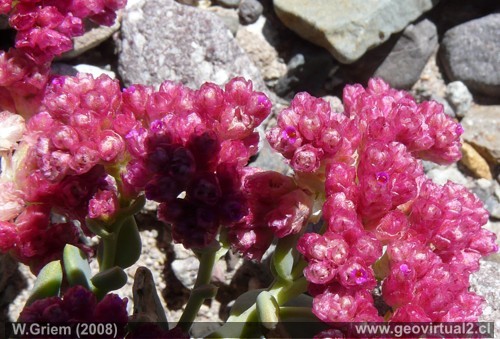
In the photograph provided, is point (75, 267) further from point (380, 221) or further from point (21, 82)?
point (380, 221)

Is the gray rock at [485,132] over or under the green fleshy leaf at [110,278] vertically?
under

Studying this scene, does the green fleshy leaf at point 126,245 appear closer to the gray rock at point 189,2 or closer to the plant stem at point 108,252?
the plant stem at point 108,252

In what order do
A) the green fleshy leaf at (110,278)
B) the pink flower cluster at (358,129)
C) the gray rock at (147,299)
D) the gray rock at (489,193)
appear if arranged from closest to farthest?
the pink flower cluster at (358,129)
the green fleshy leaf at (110,278)
the gray rock at (147,299)
the gray rock at (489,193)

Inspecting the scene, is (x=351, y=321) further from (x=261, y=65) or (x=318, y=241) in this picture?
(x=261, y=65)

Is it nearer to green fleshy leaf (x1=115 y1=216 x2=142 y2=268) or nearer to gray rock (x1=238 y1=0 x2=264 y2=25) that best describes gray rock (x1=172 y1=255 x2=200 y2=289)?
green fleshy leaf (x1=115 y1=216 x2=142 y2=268)

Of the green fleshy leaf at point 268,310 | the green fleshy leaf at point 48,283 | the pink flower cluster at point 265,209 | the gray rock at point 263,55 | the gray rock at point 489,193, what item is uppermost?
the pink flower cluster at point 265,209

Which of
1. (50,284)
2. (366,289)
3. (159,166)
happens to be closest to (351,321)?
(366,289)

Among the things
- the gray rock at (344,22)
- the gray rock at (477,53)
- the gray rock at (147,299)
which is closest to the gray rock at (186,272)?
the gray rock at (147,299)

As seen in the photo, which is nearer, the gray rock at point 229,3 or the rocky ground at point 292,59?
the rocky ground at point 292,59
